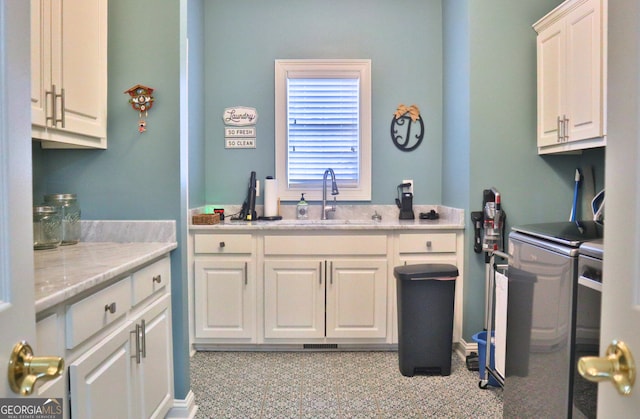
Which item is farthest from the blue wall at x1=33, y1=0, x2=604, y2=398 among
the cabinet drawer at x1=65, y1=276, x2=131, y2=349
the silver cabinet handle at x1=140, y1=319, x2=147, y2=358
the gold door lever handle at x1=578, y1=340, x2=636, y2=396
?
the gold door lever handle at x1=578, y1=340, x2=636, y2=396

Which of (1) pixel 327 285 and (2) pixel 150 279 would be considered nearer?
(2) pixel 150 279

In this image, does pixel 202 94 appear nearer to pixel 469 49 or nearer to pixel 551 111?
pixel 469 49

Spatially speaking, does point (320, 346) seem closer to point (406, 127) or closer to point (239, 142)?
point (239, 142)

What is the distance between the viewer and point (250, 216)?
3.37m

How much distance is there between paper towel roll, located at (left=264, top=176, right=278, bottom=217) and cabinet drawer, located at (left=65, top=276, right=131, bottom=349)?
1.90 metres

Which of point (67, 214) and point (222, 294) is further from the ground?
point (67, 214)

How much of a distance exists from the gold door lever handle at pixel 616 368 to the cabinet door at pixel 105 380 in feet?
4.20

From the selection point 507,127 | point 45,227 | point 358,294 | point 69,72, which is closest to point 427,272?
point 358,294

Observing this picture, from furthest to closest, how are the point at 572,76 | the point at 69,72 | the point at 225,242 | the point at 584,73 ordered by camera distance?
the point at 225,242
the point at 572,76
the point at 584,73
the point at 69,72

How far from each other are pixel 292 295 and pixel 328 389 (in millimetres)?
732

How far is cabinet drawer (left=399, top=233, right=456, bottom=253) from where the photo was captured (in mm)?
3049

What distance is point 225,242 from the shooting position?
3020 millimetres

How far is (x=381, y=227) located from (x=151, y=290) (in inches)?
65.9

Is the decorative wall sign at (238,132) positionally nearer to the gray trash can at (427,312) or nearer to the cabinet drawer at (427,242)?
the cabinet drawer at (427,242)
